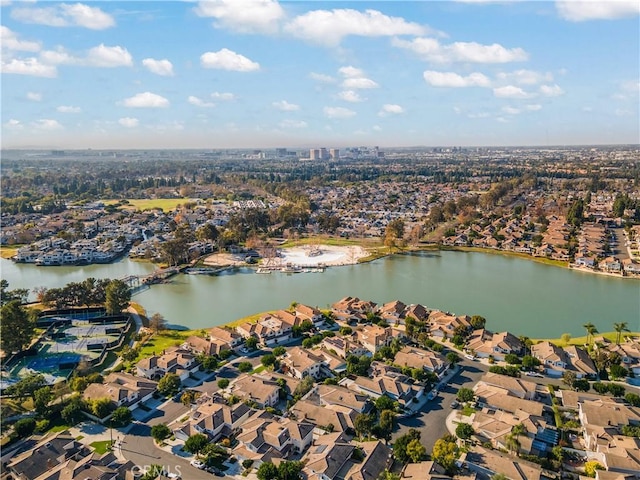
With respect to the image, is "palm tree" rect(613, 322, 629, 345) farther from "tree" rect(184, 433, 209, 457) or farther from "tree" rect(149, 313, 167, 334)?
"tree" rect(149, 313, 167, 334)

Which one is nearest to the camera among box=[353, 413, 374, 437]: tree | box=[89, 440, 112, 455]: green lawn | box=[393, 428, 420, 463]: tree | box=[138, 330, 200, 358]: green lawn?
box=[393, 428, 420, 463]: tree

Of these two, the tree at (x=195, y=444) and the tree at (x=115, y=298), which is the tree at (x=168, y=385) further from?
the tree at (x=115, y=298)

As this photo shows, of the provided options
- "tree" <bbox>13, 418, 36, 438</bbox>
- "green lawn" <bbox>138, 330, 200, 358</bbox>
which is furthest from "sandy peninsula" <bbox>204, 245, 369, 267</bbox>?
"tree" <bbox>13, 418, 36, 438</bbox>

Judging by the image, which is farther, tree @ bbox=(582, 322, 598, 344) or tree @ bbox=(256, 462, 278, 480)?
tree @ bbox=(582, 322, 598, 344)

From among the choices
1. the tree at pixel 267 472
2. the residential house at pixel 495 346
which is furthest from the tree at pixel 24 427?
the residential house at pixel 495 346

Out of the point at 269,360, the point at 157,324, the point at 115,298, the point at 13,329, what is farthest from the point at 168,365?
the point at 115,298

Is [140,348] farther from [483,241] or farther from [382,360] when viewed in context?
[483,241]
